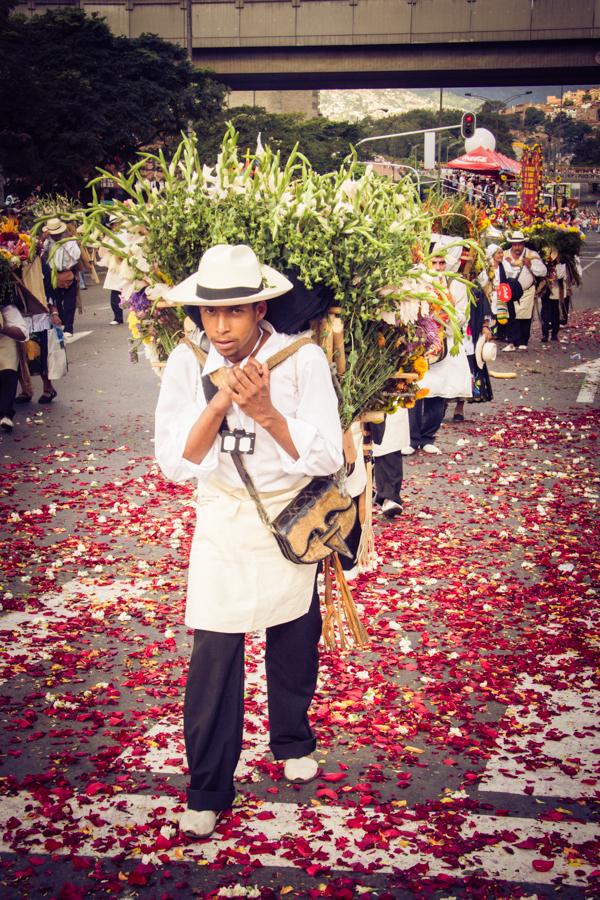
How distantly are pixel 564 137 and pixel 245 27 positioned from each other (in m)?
137

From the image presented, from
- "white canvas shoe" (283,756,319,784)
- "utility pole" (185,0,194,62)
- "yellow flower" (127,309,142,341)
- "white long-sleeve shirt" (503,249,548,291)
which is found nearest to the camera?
A: "white canvas shoe" (283,756,319,784)

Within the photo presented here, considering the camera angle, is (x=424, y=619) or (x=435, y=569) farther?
(x=435, y=569)

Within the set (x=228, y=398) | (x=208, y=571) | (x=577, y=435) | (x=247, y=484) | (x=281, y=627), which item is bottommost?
(x=577, y=435)

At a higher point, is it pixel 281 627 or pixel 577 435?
pixel 281 627

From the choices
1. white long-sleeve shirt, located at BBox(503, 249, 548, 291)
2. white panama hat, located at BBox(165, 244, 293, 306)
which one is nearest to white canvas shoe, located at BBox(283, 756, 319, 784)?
white panama hat, located at BBox(165, 244, 293, 306)

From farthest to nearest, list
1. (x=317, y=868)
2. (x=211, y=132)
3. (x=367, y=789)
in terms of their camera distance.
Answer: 1. (x=211, y=132)
2. (x=367, y=789)
3. (x=317, y=868)

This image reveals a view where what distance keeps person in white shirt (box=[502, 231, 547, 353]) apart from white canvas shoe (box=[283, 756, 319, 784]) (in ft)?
52.4

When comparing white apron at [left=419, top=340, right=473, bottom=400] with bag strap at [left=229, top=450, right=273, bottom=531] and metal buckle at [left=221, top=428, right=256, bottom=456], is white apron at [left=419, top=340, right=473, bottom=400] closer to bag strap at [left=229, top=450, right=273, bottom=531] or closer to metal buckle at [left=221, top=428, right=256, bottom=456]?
bag strap at [left=229, top=450, right=273, bottom=531]

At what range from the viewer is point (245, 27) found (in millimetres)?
56562

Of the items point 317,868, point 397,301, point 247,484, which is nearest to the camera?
point 317,868

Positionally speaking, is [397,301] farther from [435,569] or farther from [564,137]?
[564,137]

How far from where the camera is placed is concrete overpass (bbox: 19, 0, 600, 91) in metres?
54.2

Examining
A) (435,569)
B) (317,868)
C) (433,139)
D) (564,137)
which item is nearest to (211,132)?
(433,139)

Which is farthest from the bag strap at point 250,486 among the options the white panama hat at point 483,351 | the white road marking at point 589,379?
the white road marking at point 589,379
